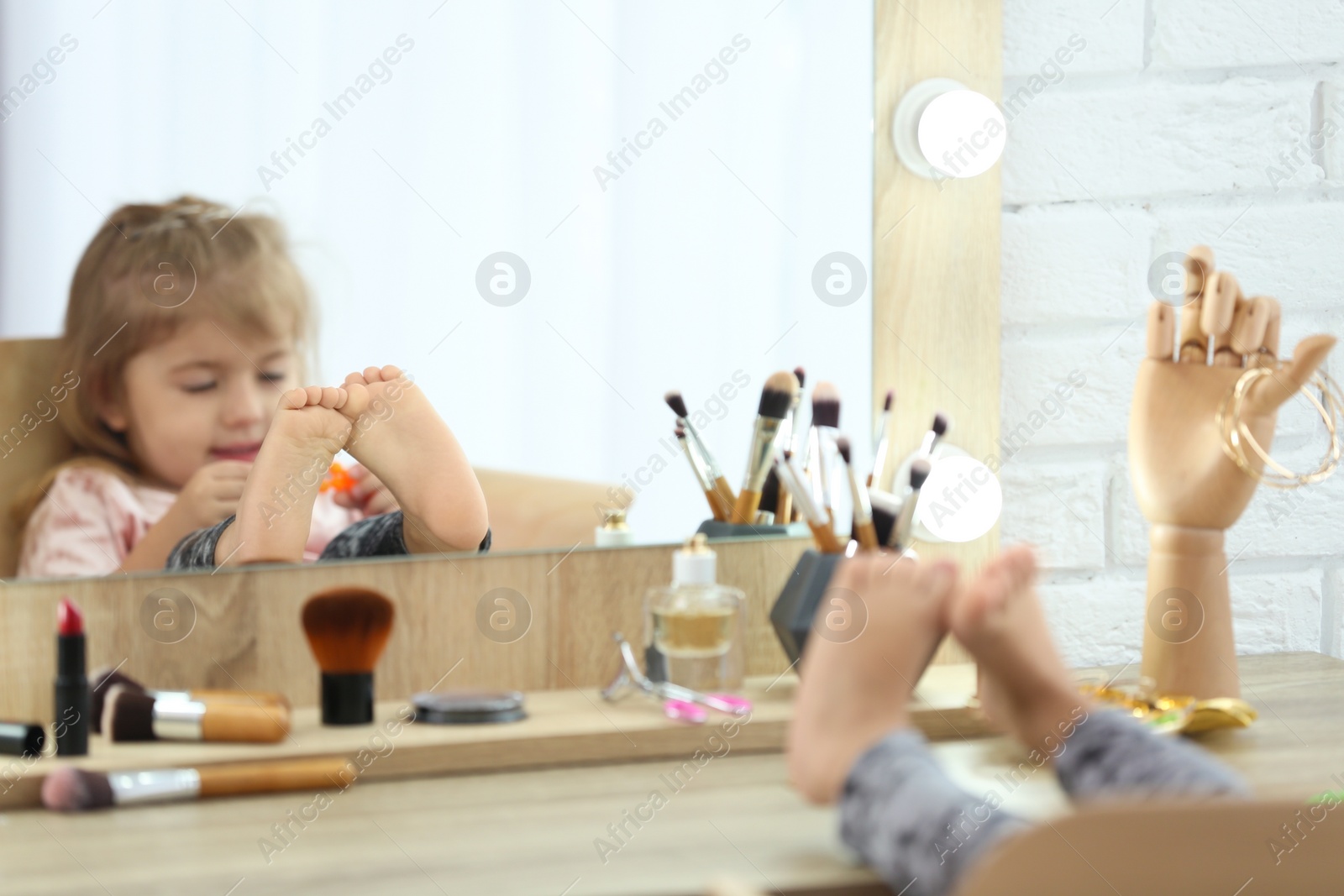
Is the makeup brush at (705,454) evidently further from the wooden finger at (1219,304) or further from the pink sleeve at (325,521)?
the wooden finger at (1219,304)

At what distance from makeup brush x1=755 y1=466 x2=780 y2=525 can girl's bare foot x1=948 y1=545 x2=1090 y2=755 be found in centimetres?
26

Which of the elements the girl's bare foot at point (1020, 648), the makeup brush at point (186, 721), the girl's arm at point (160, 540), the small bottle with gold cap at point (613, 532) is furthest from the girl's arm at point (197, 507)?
the girl's bare foot at point (1020, 648)

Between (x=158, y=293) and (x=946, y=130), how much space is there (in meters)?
0.54

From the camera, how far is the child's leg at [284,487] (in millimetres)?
730

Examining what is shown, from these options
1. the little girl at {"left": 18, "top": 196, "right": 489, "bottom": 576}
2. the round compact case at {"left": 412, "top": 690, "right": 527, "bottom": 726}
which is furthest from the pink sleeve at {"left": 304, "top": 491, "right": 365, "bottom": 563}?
the round compact case at {"left": 412, "top": 690, "right": 527, "bottom": 726}

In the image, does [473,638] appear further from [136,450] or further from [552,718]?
[136,450]

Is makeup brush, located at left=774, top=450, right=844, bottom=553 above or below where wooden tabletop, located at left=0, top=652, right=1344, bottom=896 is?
above

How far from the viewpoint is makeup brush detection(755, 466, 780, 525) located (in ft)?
2.68

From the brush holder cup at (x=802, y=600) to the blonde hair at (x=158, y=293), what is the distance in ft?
1.09

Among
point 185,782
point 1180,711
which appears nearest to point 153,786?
point 185,782

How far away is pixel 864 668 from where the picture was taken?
21.5 inches

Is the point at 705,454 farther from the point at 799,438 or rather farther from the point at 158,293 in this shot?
the point at 158,293

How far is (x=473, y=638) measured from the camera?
0.77 meters

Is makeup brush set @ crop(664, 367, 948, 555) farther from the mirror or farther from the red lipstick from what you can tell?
the red lipstick
